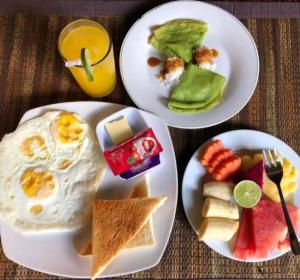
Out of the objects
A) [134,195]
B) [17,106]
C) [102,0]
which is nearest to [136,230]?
[134,195]

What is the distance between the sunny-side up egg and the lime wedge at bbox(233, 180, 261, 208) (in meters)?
0.46

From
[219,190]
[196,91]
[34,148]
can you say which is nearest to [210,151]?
[219,190]

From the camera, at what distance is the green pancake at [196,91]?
1.32m

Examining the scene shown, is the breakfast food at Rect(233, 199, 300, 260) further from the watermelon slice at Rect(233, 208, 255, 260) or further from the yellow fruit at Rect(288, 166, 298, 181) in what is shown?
the yellow fruit at Rect(288, 166, 298, 181)

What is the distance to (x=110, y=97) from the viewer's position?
1.41m

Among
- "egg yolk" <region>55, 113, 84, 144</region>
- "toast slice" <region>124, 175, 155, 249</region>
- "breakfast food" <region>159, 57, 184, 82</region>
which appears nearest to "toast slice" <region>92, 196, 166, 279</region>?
"toast slice" <region>124, 175, 155, 249</region>

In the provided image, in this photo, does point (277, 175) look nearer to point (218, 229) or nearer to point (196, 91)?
point (218, 229)

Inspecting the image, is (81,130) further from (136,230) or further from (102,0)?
(102,0)

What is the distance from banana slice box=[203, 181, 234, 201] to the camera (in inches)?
46.8

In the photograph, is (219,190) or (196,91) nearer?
(219,190)

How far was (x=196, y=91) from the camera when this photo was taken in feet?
4.40

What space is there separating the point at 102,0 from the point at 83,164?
0.72m

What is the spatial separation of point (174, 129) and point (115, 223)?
419 mm

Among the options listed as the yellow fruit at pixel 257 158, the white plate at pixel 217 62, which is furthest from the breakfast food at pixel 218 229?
the white plate at pixel 217 62
